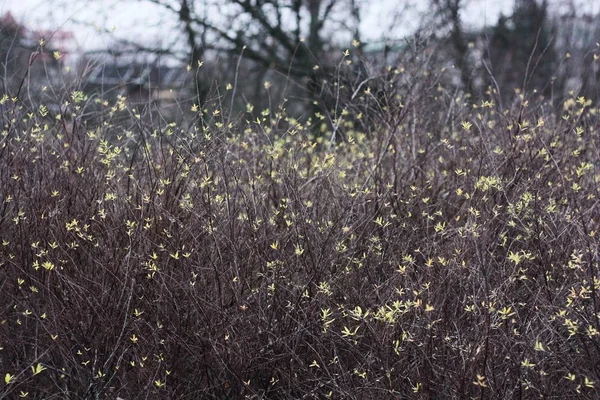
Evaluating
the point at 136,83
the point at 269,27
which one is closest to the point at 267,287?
the point at 136,83

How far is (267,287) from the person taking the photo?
4117mm

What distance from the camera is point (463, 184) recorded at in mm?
5012

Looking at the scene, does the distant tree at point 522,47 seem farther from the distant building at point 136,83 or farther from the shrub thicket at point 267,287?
the shrub thicket at point 267,287

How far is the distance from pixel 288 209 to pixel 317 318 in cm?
73

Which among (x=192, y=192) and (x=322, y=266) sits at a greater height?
(x=192, y=192)

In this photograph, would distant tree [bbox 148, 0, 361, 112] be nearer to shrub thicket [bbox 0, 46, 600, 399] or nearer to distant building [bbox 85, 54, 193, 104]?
distant building [bbox 85, 54, 193, 104]

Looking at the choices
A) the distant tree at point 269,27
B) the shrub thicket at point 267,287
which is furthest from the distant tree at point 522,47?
the shrub thicket at point 267,287

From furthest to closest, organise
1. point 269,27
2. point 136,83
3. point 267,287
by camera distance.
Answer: point 269,27, point 136,83, point 267,287

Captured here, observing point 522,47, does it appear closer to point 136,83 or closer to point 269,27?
point 269,27

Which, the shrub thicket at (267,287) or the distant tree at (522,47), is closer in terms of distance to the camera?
the shrub thicket at (267,287)

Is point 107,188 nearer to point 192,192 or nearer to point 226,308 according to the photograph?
point 192,192

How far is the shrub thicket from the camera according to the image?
3697mm

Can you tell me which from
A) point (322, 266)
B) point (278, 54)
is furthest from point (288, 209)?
point (278, 54)

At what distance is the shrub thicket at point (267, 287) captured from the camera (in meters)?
3.70
